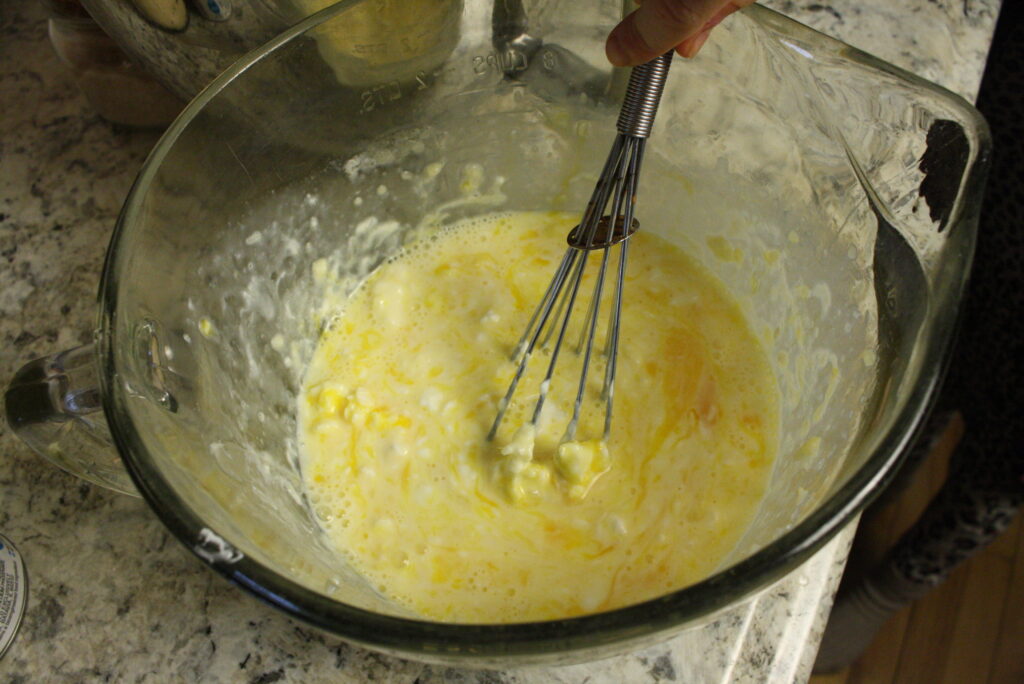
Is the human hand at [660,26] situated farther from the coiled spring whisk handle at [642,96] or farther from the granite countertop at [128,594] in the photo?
the granite countertop at [128,594]

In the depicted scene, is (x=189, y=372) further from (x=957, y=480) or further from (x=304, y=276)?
(x=957, y=480)

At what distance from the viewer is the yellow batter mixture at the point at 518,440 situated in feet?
2.61

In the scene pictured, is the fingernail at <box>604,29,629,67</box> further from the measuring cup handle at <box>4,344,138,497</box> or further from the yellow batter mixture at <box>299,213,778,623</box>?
the measuring cup handle at <box>4,344,138,497</box>

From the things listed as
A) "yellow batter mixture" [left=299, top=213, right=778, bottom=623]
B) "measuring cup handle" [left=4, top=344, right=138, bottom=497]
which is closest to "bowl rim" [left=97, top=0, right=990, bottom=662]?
"measuring cup handle" [left=4, top=344, right=138, bottom=497]

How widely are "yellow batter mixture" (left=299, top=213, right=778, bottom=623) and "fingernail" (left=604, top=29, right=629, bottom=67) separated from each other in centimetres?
34

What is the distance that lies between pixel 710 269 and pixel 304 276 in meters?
0.49

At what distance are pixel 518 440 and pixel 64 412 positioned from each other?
41 cm

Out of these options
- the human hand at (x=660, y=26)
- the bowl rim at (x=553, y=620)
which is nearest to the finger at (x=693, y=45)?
the human hand at (x=660, y=26)

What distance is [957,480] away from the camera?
4.66ft

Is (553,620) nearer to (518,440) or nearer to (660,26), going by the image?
(518,440)

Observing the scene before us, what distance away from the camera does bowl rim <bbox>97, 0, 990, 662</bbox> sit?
0.51 meters

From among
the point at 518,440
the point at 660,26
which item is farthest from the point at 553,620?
the point at 660,26

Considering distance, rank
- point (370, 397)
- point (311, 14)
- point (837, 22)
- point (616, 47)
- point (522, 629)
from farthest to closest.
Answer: point (837, 22)
point (370, 397)
point (311, 14)
point (616, 47)
point (522, 629)

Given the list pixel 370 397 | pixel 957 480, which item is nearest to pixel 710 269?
pixel 370 397
